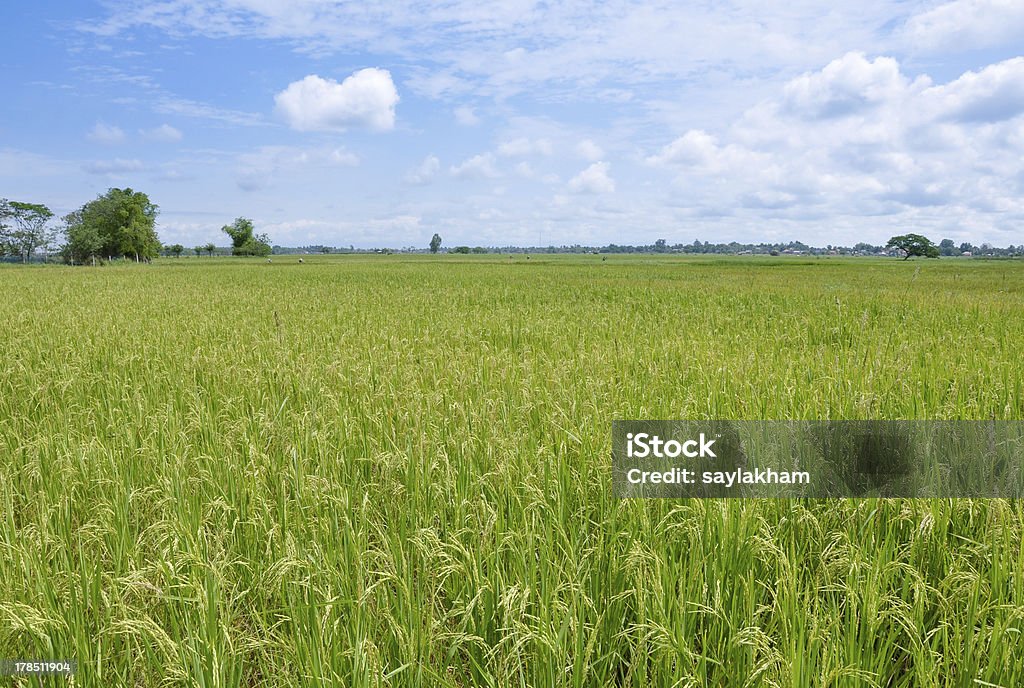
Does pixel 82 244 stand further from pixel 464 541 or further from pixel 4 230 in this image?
pixel 464 541

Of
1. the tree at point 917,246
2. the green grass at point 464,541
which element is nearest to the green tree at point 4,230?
the green grass at point 464,541

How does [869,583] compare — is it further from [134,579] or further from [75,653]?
[75,653]

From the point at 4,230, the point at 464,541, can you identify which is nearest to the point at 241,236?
the point at 4,230

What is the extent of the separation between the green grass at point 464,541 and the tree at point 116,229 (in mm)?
121573

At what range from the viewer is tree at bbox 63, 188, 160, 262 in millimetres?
104375

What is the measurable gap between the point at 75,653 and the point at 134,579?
1.25 feet

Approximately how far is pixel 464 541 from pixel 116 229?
13425 centimetres

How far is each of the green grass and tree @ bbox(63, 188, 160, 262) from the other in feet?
399

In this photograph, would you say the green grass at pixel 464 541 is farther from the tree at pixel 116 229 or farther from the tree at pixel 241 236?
the tree at pixel 241 236

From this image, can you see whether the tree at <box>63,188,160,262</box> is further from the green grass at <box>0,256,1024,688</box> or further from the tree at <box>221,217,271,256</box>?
the green grass at <box>0,256,1024,688</box>

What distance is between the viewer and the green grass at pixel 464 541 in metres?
2.44

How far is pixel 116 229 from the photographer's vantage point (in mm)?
108688

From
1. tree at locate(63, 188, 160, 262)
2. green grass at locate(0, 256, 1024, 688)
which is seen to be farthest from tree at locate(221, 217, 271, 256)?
green grass at locate(0, 256, 1024, 688)

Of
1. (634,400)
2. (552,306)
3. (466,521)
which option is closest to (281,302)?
(552,306)
